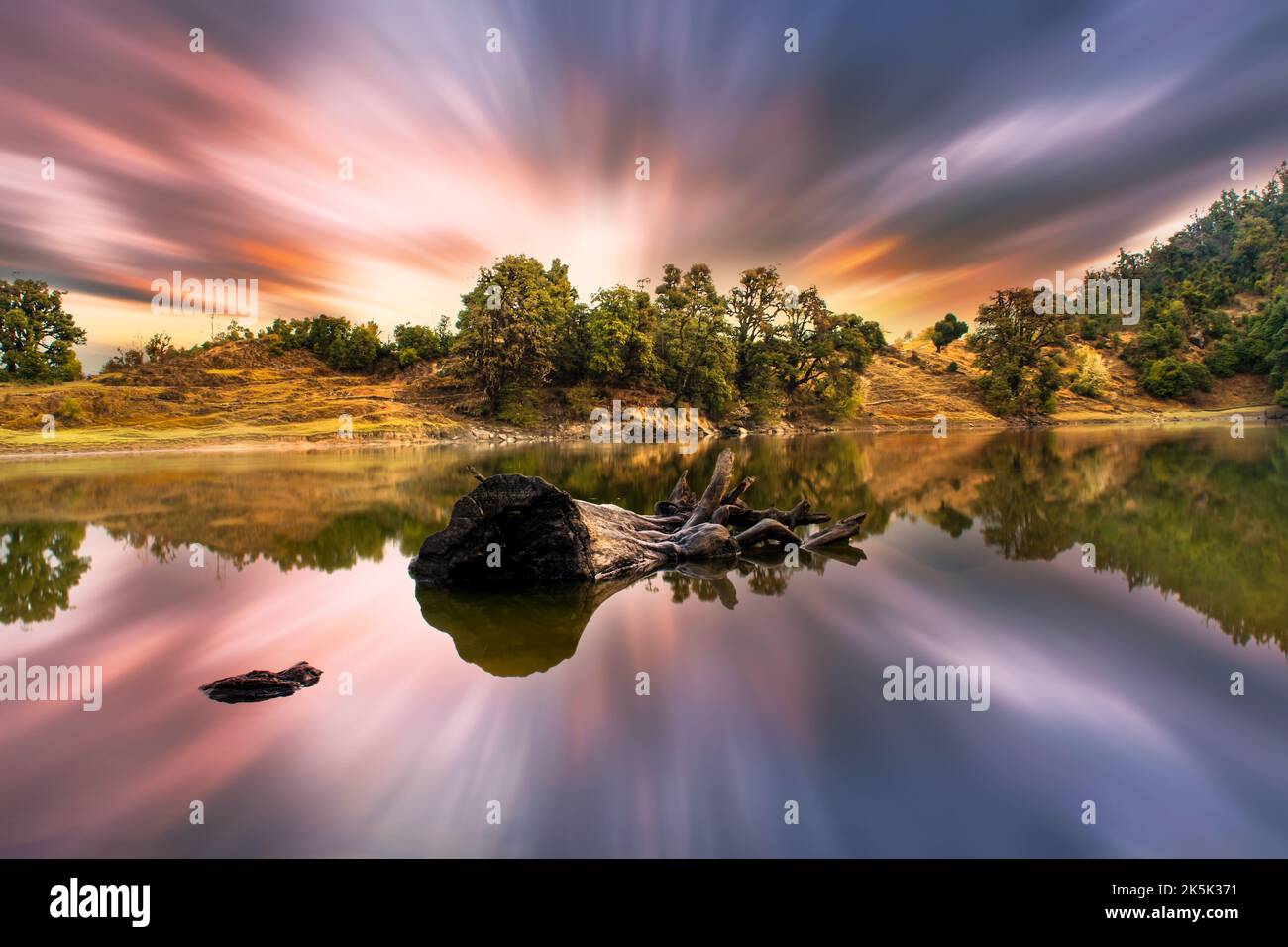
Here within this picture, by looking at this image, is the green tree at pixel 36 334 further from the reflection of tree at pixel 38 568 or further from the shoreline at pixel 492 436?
the reflection of tree at pixel 38 568

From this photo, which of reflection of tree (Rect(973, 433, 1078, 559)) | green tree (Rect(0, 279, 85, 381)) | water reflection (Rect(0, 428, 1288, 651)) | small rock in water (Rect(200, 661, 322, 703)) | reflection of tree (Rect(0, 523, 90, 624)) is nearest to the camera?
small rock in water (Rect(200, 661, 322, 703))

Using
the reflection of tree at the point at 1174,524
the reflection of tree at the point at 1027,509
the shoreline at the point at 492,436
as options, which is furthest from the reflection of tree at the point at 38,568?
the shoreline at the point at 492,436

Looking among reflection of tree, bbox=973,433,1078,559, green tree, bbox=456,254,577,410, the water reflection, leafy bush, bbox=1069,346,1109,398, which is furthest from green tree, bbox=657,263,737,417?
leafy bush, bbox=1069,346,1109,398

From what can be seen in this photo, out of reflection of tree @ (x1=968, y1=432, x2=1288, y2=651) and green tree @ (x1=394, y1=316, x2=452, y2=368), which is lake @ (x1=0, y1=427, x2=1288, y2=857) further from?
green tree @ (x1=394, y1=316, x2=452, y2=368)

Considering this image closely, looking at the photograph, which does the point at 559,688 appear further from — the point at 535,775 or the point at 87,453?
the point at 87,453

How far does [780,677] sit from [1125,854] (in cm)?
251

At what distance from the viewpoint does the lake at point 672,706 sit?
324 centimetres

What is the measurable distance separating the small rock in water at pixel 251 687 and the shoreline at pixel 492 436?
3923cm

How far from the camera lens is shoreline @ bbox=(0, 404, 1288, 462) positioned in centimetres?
3781

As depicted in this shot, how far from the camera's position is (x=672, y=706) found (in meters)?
4.68

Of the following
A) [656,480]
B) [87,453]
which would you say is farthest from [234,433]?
[656,480]

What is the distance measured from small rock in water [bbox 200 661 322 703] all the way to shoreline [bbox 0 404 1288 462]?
1544 inches

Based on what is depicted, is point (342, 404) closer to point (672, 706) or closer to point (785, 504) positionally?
point (785, 504)

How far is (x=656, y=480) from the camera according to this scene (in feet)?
67.9
